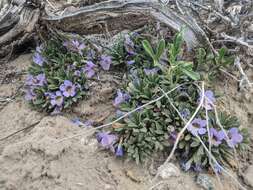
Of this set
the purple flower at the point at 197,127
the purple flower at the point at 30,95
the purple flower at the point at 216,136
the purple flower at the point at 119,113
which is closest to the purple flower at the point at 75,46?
the purple flower at the point at 30,95

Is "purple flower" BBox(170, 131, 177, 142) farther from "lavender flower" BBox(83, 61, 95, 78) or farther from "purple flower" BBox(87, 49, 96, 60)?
"purple flower" BBox(87, 49, 96, 60)

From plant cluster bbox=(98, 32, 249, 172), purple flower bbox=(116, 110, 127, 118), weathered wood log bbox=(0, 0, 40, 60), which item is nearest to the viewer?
plant cluster bbox=(98, 32, 249, 172)

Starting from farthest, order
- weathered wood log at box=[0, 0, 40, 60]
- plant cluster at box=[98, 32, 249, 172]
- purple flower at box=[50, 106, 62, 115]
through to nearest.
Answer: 1. weathered wood log at box=[0, 0, 40, 60]
2. purple flower at box=[50, 106, 62, 115]
3. plant cluster at box=[98, 32, 249, 172]

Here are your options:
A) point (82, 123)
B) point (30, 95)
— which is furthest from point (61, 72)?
point (82, 123)

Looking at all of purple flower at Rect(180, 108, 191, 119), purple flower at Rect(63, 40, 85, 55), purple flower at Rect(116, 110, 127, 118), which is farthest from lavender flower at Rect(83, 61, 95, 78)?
purple flower at Rect(180, 108, 191, 119)

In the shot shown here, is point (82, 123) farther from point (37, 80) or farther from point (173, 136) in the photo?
point (173, 136)

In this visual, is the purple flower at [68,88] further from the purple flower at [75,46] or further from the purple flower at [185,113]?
the purple flower at [185,113]

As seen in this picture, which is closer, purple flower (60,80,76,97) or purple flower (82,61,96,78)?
purple flower (60,80,76,97)
